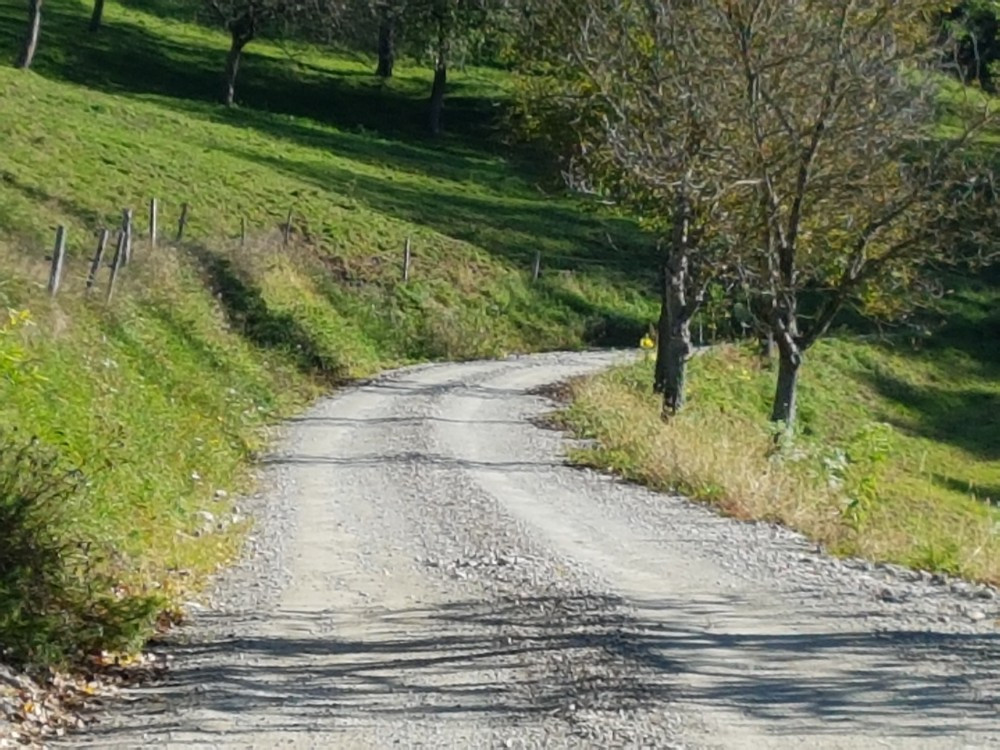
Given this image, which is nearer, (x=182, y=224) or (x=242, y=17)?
(x=182, y=224)

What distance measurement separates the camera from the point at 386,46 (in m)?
68.3

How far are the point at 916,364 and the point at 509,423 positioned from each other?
22.1m

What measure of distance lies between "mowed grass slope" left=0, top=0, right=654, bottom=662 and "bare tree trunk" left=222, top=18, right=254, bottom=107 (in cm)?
146

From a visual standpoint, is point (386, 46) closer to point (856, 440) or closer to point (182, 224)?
point (182, 224)

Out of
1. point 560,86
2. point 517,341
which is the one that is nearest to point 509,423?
point 560,86

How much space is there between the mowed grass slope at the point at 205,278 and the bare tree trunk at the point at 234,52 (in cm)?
146

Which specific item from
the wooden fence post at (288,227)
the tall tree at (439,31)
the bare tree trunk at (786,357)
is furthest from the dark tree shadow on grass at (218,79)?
the bare tree trunk at (786,357)

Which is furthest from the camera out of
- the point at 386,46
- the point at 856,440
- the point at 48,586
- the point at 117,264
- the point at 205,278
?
the point at 386,46

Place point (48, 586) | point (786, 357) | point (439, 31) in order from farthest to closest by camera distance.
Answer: point (439, 31)
point (786, 357)
point (48, 586)

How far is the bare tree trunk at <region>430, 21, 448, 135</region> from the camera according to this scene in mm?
62625

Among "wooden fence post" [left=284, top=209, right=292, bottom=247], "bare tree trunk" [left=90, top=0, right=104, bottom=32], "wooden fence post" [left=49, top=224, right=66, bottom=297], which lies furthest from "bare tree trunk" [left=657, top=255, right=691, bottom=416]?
"bare tree trunk" [left=90, top=0, right=104, bottom=32]

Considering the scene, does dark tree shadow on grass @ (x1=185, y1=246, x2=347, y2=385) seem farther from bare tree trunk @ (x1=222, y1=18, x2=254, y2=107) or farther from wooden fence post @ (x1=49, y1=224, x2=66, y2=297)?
bare tree trunk @ (x1=222, y1=18, x2=254, y2=107)

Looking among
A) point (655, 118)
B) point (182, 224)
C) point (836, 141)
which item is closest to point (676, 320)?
point (655, 118)

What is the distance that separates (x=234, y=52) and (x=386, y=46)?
952 cm
